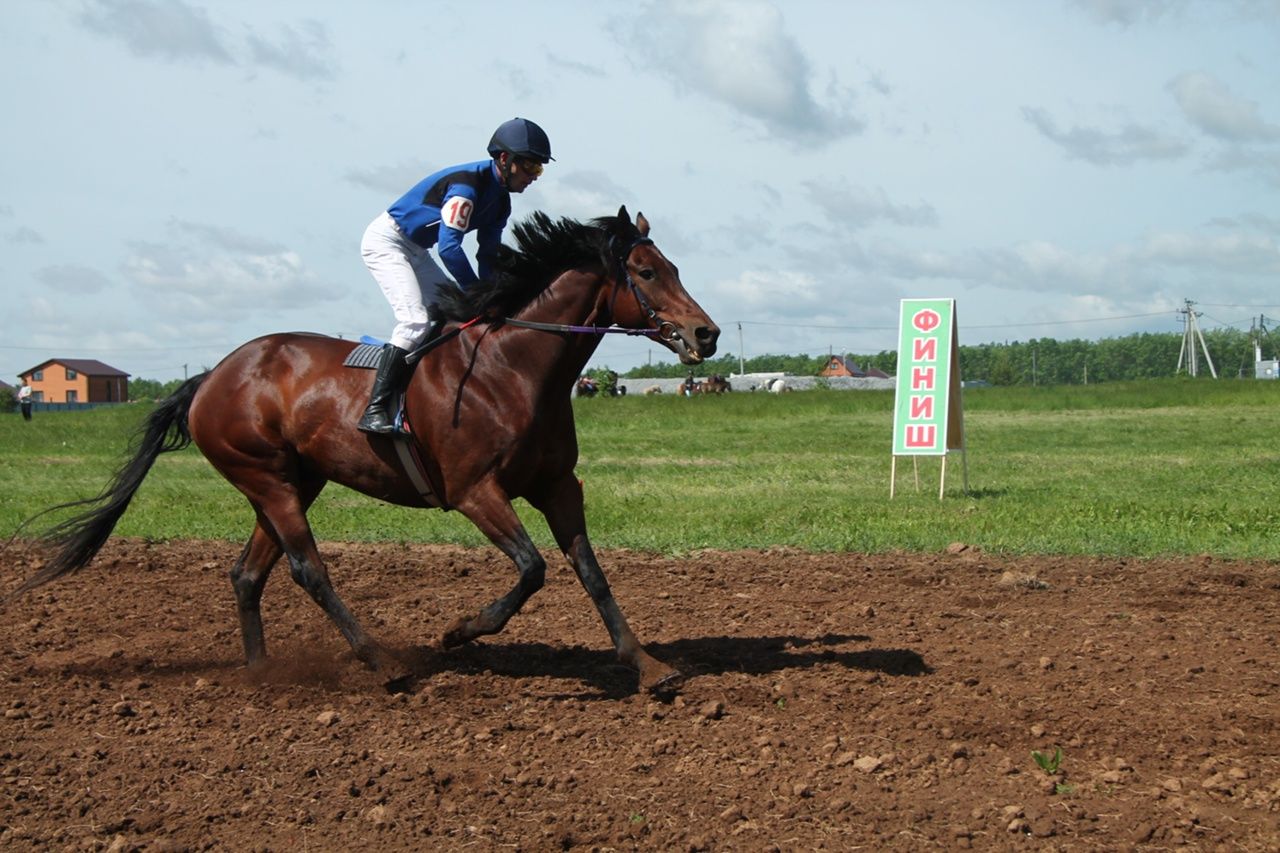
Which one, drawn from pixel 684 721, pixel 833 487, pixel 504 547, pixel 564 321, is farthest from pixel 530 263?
pixel 833 487

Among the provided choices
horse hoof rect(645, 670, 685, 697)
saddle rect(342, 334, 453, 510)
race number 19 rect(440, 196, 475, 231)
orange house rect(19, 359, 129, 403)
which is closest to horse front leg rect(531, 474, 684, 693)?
horse hoof rect(645, 670, 685, 697)

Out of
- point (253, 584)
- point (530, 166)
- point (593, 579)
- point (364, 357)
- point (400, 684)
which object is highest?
point (530, 166)

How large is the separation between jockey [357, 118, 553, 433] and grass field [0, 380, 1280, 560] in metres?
4.88

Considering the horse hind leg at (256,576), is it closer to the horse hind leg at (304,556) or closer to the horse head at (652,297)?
the horse hind leg at (304,556)

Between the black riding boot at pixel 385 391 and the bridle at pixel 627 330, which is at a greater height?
the bridle at pixel 627 330

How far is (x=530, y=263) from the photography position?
739cm

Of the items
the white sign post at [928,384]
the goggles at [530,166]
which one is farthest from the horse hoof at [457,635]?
the white sign post at [928,384]

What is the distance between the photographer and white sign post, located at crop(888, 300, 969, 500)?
16422mm

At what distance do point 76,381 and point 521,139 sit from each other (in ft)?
340

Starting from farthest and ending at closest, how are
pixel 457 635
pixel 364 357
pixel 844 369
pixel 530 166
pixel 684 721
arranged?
pixel 844 369
pixel 364 357
pixel 530 166
pixel 457 635
pixel 684 721

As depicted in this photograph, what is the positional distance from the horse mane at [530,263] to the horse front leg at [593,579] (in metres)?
1.03

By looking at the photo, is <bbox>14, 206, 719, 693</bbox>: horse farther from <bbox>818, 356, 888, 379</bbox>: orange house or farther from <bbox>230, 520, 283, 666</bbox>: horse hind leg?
<bbox>818, 356, 888, 379</bbox>: orange house

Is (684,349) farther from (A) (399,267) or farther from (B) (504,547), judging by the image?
(A) (399,267)

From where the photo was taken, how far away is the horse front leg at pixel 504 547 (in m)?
6.83
